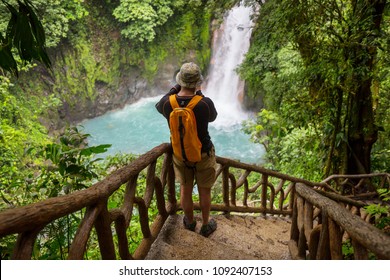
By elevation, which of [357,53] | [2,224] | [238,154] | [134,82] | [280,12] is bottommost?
[238,154]

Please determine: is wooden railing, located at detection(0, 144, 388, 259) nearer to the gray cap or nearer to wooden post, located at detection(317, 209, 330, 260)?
wooden post, located at detection(317, 209, 330, 260)

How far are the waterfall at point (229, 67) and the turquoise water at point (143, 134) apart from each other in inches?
40.9

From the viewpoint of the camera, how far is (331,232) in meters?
2.03

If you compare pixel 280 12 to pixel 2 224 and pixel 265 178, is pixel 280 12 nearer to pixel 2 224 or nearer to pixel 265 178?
pixel 265 178

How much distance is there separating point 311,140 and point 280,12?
2836mm

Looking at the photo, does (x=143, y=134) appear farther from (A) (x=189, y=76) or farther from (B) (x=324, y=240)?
(B) (x=324, y=240)

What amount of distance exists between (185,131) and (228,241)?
5.42 ft

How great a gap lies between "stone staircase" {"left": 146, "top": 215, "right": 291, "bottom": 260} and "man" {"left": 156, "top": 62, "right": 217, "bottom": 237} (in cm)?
21

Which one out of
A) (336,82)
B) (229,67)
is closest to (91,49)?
(229,67)

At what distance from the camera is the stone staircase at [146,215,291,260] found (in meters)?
2.90

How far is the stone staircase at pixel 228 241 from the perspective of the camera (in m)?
2.90

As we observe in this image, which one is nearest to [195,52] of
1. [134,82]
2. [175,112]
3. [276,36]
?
[134,82]

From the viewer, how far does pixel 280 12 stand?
5.02m

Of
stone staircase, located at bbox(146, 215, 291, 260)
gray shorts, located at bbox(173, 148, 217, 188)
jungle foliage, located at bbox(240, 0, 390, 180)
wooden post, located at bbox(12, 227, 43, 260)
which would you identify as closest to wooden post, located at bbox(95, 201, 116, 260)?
wooden post, located at bbox(12, 227, 43, 260)
